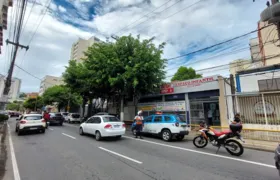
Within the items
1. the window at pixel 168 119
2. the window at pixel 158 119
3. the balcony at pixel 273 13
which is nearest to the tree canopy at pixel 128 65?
the window at pixel 158 119

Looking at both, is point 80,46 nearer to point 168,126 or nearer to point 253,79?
point 168,126

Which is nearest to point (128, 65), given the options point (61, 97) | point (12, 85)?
point (61, 97)

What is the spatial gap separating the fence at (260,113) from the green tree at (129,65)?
7.15 meters

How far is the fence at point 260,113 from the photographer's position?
926cm

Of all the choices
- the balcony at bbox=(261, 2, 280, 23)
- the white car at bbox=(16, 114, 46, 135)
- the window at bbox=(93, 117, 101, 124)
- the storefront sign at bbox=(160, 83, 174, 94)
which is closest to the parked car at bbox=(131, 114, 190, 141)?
the window at bbox=(93, 117, 101, 124)

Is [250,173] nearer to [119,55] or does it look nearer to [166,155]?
[166,155]

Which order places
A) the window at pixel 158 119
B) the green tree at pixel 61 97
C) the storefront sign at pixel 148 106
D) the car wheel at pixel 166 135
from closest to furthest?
1. the car wheel at pixel 166 135
2. the window at pixel 158 119
3. the storefront sign at pixel 148 106
4. the green tree at pixel 61 97

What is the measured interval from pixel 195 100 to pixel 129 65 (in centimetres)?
693

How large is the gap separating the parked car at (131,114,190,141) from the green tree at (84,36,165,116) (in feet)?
12.8

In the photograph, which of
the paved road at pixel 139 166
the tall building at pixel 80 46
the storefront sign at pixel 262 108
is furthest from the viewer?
the tall building at pixel 80 46

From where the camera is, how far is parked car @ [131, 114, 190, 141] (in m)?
9.21

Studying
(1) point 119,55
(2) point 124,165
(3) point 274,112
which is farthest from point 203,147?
(1) point 119,55

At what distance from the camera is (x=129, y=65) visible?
13727mm

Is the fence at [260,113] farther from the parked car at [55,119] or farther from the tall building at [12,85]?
the tall building at [12,85]
